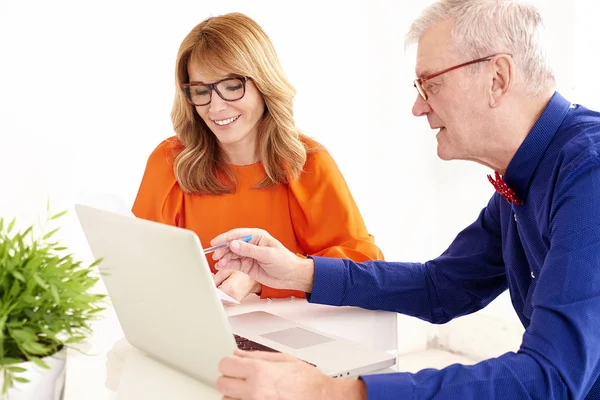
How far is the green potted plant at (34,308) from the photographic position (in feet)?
3.10

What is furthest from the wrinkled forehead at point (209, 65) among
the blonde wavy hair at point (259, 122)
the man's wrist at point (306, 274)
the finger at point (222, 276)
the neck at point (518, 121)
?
the neck at point (518, 121)

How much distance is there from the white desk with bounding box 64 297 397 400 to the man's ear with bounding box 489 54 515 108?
0.60 meters

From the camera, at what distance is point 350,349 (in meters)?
1.43

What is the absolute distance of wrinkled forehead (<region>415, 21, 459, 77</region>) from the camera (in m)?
1.58

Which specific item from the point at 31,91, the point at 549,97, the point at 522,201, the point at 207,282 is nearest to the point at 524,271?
the point at 522,201

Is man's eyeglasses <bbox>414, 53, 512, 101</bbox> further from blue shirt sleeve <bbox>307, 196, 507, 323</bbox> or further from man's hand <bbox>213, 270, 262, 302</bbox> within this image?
Result: man's hand <bbox>213, 270, 262, 302</bbox>

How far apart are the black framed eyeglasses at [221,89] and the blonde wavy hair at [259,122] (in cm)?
3

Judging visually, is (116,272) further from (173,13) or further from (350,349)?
(173,13)

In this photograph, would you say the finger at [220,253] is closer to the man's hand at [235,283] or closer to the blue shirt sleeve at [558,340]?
the man's hand at [235,283]

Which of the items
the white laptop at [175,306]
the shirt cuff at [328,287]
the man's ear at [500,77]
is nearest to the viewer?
the white laptop at [175,306]

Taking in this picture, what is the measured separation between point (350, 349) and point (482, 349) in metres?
2.72

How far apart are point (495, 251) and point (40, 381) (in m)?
1.19

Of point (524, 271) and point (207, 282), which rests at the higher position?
point (207, 282)

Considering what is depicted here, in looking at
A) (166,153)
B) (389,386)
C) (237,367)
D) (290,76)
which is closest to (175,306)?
(237,367)
